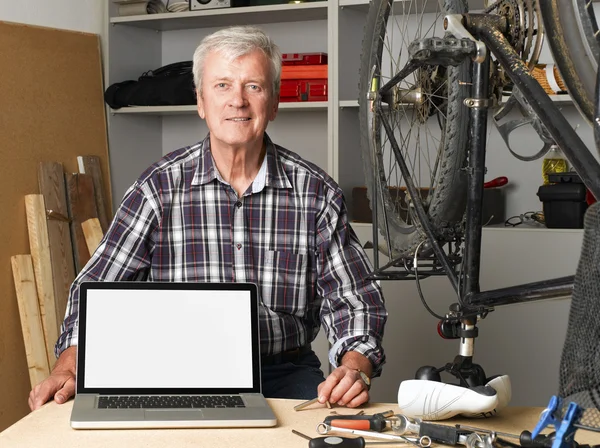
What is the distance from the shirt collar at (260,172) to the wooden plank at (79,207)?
1.41 m

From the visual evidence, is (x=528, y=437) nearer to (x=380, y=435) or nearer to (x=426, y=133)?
(x=380, y=435)

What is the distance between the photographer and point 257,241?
1834mm

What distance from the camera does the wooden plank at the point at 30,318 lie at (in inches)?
115

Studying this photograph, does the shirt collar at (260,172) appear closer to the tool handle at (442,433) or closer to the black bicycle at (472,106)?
the black bicycle at (472,106)

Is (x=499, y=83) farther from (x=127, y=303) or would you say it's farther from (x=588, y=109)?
(x=127, y=303)

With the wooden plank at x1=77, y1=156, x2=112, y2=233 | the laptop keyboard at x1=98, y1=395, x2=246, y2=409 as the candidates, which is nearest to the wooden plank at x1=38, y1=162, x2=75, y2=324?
the wooden plank at x1=77, y1=156, x2=112, y2=233

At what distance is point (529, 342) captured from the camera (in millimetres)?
2768

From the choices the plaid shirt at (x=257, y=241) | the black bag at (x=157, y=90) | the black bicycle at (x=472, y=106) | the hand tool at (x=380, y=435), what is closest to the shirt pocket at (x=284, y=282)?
the plaid shirt at (x=257, y=241)

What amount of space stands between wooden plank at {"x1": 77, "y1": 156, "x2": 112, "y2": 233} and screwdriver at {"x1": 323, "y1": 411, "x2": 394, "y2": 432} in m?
2.28

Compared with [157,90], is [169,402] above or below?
below

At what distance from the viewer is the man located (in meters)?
1.79

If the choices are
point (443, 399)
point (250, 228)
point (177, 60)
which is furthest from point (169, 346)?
point (177, 60)

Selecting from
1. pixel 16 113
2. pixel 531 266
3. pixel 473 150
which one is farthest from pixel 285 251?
pixel 16 113

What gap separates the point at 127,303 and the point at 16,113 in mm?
1846
